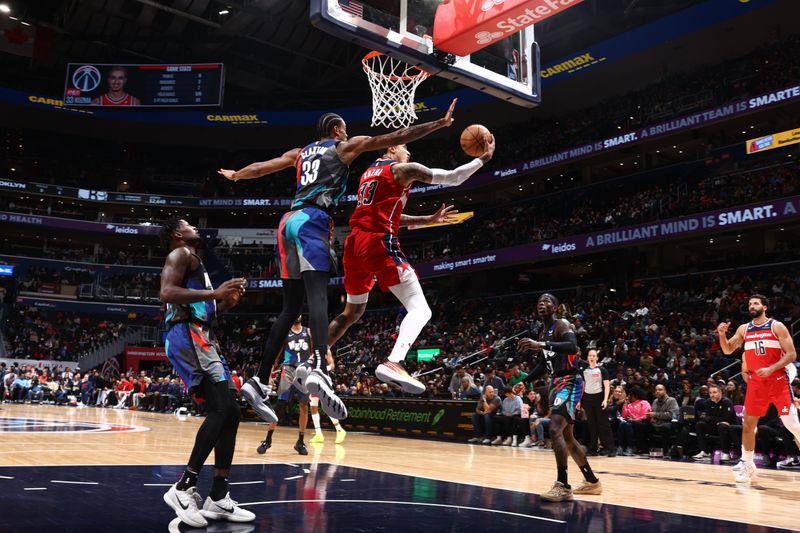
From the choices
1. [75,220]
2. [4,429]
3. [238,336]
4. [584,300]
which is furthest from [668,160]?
[75,220]

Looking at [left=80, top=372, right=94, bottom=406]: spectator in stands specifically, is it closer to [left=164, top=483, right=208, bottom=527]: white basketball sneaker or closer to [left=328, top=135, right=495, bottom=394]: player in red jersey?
[left=164, top=483, right=208, bottom=527]: white basketball sneaker

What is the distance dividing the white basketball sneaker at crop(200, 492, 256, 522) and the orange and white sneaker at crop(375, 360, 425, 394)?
5.02 feet

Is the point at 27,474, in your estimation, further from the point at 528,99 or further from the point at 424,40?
the point at 528,99

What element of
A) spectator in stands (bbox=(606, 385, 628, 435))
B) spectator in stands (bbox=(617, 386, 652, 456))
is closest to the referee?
spectator in stands (bbox=(617, 386, 652, 456))

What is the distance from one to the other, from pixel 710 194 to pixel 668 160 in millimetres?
6151

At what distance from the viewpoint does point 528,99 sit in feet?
23.7

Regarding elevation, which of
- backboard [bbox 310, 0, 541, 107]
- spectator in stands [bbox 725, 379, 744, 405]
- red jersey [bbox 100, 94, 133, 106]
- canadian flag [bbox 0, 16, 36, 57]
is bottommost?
spectator in stands [bbox 725, 379, 744, 405]

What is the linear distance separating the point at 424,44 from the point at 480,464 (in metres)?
6.30

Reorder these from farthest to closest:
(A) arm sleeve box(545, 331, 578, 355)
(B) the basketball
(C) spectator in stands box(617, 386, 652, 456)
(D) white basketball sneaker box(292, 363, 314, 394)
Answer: (C) spectator in stands box(617, 386, 652, 456) → (A) arm sleeve box(545, 331, 578, 355) → (B) the basketball → (D) white basketball sneaker box(292, 363, 314, 394)


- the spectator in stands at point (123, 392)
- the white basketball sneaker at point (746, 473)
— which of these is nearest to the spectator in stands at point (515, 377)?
the white basketball sneaker at point (746, 473)

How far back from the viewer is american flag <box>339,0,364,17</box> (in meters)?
6.04

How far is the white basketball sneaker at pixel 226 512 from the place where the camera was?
196 inches

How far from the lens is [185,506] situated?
4766 millimetres

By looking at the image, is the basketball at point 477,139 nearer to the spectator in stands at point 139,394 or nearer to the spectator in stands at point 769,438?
the spectator in stands at point 769,438
